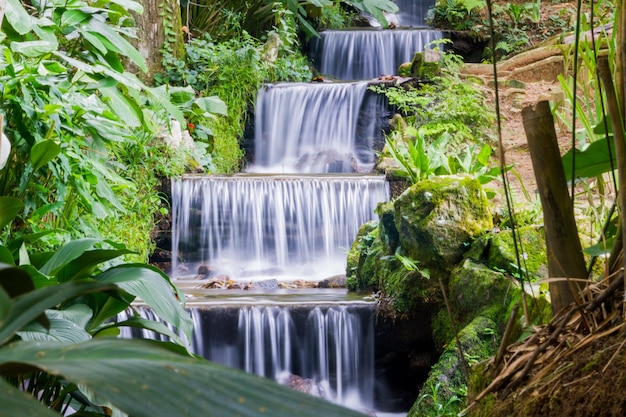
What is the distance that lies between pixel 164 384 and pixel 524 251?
13.3 feet

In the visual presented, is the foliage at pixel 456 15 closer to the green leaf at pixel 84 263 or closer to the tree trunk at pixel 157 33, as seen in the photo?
the tree trunk at pixel 157 33

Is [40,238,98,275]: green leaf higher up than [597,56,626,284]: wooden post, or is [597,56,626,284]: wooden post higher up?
[597,56,626,284]: wooden post

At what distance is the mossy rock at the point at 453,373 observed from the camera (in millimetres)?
3734

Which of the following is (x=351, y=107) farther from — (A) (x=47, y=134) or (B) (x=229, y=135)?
(A) (x=47, y=134)

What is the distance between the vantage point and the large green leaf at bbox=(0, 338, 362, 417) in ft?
1.32

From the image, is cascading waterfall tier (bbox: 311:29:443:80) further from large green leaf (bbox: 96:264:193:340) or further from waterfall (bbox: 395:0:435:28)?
large green leaf (bbox: 96:264:193:340)

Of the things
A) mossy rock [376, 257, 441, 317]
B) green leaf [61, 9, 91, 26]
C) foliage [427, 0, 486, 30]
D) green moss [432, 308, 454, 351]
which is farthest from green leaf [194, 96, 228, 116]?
foliage [427, 0, 486, 30]

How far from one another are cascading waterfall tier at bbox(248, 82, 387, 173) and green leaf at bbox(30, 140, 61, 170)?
6.06 metres

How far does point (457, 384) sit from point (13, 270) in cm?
358

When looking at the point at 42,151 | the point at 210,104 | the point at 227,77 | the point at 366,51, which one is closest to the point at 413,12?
the point at 366,51

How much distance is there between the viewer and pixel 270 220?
756cm

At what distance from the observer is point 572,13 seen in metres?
11.8

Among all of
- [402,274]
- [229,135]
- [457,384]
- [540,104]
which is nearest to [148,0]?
[229,135]

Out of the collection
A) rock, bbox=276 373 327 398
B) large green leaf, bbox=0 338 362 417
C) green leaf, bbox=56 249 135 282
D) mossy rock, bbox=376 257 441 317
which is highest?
large green leaf, bbox=0 338 362 417
